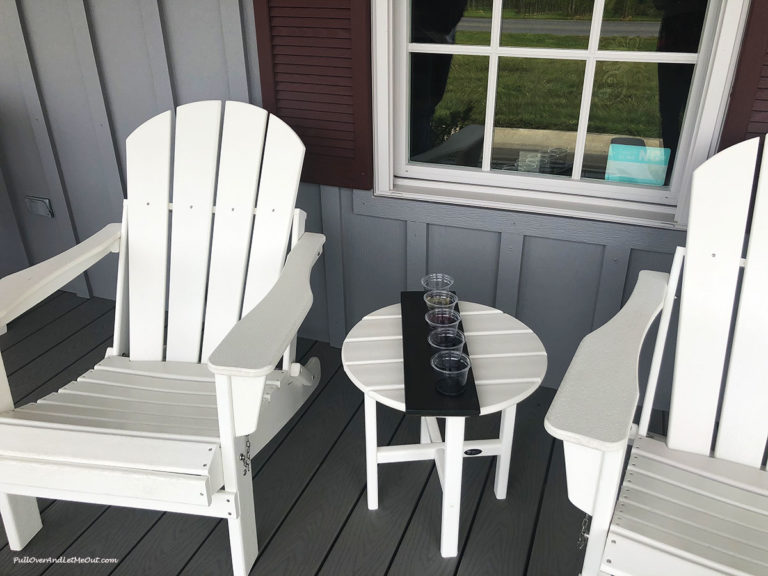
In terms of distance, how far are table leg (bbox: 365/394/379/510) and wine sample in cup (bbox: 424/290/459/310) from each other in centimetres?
32

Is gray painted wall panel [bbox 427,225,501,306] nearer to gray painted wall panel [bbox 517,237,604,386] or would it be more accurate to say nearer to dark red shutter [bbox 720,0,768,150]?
gray painted wall panel [bbox 517,237,604,386]

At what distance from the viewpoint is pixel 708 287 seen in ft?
4.89

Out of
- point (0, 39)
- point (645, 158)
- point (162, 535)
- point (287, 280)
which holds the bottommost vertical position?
point (162, 535)

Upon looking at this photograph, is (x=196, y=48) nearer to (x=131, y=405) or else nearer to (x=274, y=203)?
(x=274, y=203)

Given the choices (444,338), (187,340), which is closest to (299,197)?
(187,340)

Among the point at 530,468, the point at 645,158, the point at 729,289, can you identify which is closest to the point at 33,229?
the point at 530,468

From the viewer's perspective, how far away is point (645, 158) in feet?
6.55

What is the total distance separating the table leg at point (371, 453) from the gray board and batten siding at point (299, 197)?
0.77m

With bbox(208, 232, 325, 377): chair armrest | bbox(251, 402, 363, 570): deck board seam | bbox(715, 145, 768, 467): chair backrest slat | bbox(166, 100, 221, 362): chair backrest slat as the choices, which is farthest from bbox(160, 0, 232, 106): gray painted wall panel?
bbox(715, 145, 768, 467): chair backrest slat

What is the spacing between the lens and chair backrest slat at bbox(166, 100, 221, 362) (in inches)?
76.8

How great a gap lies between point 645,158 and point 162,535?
6.11 ft

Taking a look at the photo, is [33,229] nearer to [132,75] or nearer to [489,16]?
[132,75]

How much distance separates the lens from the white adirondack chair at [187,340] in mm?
1435

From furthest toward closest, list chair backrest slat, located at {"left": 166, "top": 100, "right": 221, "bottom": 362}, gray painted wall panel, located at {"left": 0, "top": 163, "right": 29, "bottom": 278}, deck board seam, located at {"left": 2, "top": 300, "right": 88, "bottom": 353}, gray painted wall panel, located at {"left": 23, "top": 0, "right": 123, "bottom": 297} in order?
gray painted wall panel, located at {"left": 0, "top": 163, "right": 29, "bottom": 278} → deck board seam, located at {"left": 2, "top": 300, "right": 88, "bottom": 353} → gray painted wall panel, located at {"left": 23, "top": 0, "right": 123, "bottom": 297} → chair backrest slat, located at {"left": 166, "top": 100, "right": 221, "bottom": 362}
